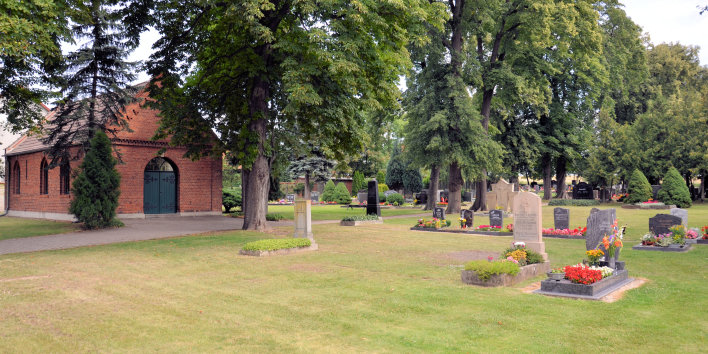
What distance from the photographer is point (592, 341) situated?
20.2ft

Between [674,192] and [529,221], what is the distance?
1032 inches

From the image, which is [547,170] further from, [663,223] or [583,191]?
[663,223]

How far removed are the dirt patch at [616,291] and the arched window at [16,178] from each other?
35.2m

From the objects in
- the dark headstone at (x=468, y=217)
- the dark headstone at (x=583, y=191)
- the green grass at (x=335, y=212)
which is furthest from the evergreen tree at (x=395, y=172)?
the dark headstone at (x=468, y=217)

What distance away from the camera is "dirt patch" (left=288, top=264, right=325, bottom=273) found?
11.5 metres

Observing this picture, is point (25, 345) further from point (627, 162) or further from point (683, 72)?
point (683, 72)

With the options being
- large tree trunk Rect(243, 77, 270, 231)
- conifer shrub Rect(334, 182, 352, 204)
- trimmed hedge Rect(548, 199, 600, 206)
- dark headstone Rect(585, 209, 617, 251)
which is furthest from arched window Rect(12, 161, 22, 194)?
trimmed hedge Rect(548, 199, 600, 206)

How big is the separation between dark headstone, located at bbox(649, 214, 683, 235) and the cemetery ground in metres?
1.56

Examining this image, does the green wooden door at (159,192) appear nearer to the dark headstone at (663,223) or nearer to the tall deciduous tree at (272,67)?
the tall deciduous tree at (272,67)

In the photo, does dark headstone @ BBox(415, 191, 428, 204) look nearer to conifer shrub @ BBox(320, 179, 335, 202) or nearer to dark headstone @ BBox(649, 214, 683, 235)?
conifer shrub @ BBox(320, 179, 335, 202)

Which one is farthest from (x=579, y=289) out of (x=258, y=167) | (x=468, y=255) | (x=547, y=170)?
(x=547, y=170)

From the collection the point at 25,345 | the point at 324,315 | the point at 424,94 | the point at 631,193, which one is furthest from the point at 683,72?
the point at 25,345

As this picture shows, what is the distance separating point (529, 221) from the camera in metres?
13.5

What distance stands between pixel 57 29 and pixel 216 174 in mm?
15634
